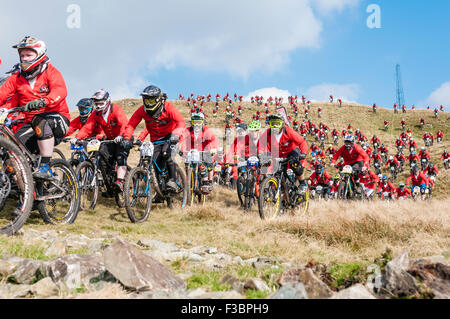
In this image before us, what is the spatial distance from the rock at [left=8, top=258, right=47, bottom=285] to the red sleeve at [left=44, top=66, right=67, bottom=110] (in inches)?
124

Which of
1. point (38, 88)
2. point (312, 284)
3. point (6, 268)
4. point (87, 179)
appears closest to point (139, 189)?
point (87, 179)

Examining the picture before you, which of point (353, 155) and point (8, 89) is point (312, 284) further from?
point (353, 155)

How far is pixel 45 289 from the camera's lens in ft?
8.54

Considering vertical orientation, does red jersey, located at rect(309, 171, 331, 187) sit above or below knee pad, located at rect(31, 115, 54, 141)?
→ below

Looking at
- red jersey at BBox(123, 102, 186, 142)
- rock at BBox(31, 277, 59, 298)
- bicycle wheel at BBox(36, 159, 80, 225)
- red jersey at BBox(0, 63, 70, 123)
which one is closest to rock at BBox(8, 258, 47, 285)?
rock at BBox(31, 277, 59, 298)

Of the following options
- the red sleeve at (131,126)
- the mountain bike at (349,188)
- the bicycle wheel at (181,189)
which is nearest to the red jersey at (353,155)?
the mountain bike at (349,188)

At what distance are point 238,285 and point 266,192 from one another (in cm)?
505

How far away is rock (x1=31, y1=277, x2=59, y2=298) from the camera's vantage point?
8.44 feet

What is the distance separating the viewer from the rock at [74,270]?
113 inches

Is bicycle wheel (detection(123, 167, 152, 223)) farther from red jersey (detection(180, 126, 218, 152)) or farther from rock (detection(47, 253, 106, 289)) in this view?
rock (detection(47, 253, 106, 289))

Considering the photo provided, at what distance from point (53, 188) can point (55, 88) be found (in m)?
1.66

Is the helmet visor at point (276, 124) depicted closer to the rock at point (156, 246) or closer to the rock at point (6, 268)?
the rock at point (156, 246)
